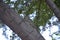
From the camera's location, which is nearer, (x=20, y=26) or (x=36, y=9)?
(x=20, y=26)

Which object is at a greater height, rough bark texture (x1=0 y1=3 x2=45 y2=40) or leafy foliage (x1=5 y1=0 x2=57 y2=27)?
leafy foliage (x1=5 y1=0 x2=57 y2=27)

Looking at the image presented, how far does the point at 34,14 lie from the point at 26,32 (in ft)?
7.14

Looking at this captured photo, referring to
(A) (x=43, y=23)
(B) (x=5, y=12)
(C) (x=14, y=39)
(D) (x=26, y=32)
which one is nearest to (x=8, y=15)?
(B) (x=5, y=12)

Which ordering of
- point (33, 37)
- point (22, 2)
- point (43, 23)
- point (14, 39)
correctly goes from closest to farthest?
point (33, 37)
point (14, 39)
point (22, 2)
point (43, 23)

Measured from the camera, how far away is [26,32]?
90 centimetres

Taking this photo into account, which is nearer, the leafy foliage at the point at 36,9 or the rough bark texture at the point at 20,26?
the rough bark texture at the point at 20,26

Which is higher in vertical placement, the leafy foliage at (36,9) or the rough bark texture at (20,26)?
the leafy foliage at (36,9)

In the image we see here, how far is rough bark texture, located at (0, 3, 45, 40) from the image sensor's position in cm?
89

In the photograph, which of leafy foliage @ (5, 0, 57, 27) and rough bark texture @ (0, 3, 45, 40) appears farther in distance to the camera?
leafy foliage @ (5, 0, 57, 27)

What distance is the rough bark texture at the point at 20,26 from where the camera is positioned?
2.93 feet

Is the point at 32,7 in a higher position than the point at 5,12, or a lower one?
higher

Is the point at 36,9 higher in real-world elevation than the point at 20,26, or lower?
higher

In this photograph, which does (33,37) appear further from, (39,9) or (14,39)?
(39,9)

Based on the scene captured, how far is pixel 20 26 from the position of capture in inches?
35.4
